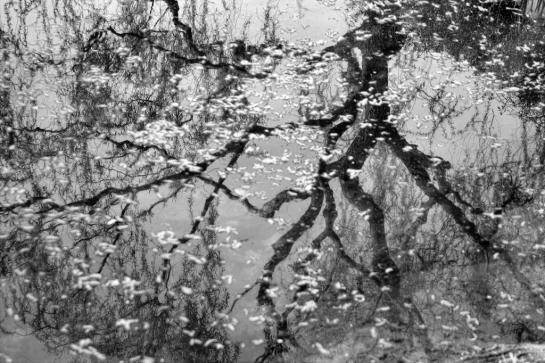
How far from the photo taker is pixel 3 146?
14.1 ft

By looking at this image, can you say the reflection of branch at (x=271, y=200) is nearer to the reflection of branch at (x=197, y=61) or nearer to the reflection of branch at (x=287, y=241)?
the reflection of branch at (x=287, y=241)

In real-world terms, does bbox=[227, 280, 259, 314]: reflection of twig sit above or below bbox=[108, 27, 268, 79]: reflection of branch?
below

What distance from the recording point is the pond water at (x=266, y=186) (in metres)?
3.05

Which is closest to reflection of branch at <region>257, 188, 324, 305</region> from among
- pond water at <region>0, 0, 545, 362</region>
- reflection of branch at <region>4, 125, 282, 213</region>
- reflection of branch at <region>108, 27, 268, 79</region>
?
pond water at <region>0, 0, 545, 362</region>

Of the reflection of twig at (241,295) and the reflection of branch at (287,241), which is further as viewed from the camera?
the reflection of branch at (287,241)

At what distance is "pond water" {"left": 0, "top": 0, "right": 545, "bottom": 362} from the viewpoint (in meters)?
3.05

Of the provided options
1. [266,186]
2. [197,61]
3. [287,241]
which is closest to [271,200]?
[266,186]

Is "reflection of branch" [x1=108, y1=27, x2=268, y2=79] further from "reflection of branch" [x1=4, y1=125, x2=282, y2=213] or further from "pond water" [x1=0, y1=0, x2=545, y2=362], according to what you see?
"reflection of branch" [x1=4, y1=125, x2=282, y2=213]

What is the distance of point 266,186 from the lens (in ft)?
13.6

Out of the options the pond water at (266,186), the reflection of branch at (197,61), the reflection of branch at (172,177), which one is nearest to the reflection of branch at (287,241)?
the pond water at (266,186)

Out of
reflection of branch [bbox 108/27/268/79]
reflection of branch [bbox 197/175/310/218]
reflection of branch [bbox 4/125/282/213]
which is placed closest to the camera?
reflection of branch [bbox 4/125/282/213]

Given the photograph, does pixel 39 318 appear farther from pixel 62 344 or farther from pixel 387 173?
pixel 387 173

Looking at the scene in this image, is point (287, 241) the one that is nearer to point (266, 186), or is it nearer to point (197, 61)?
point (266, 186)

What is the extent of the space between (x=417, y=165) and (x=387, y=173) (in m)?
0.29
